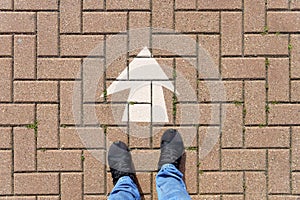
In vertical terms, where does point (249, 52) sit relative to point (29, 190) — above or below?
above

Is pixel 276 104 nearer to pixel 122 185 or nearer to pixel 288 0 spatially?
pixel 288 0

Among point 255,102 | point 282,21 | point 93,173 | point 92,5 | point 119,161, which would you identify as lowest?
point 93,173

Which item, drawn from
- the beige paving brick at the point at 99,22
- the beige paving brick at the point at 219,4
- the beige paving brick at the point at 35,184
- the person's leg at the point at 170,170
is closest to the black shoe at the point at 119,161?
the person's leg at the point at 170,170

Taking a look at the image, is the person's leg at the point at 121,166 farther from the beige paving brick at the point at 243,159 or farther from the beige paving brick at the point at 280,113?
the beige paving brick at the point at 280,113

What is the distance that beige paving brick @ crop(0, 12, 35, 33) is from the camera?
3.43m

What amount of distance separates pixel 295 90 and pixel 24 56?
2.23 metres

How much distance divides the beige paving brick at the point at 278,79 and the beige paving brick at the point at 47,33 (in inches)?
69.6

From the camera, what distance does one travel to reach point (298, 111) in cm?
346

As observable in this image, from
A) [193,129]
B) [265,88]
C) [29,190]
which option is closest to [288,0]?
[265,88]

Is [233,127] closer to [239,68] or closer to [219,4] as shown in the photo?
[239,68]

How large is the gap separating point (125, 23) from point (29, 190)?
156 centimetres

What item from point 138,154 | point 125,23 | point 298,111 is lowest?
point 138,154

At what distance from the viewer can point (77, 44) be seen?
3.44 m

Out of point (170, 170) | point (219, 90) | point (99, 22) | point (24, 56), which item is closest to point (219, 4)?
point (219, 90)
